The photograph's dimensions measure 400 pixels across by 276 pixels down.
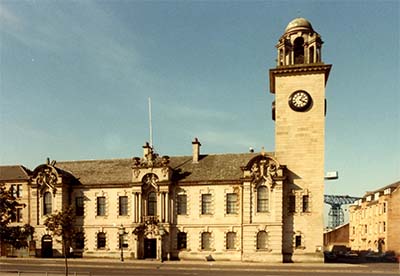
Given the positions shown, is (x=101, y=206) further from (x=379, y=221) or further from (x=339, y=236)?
(x=339, y=236)

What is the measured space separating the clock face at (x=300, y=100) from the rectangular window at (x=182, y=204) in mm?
18080

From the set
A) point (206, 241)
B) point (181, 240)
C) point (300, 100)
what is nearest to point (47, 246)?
point (181, 240)

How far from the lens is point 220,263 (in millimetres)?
36656

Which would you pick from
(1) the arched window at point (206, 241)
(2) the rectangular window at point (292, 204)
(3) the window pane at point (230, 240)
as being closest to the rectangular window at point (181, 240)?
(1) the arched window at point (206, 241)

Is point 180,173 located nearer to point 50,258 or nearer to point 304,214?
point 304,214

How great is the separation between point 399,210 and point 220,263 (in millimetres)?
38552

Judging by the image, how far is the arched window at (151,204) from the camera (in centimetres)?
4081

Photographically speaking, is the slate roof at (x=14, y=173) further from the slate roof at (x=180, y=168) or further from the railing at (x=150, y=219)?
the railing at (x=150, y=219)

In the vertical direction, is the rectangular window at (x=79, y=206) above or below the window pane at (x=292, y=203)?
below

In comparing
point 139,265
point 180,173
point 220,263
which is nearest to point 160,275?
point 139,265

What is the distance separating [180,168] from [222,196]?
7.14 meters

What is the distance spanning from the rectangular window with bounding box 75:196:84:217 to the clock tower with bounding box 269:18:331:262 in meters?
27.1

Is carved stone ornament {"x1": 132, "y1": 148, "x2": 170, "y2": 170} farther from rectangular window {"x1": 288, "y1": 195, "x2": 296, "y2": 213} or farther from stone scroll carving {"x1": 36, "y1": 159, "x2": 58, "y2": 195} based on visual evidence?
rectangular window {"x1": 288, "y1": 195, "x2": 296, "y2": 213}

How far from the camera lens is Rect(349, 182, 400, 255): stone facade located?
5612 cm
